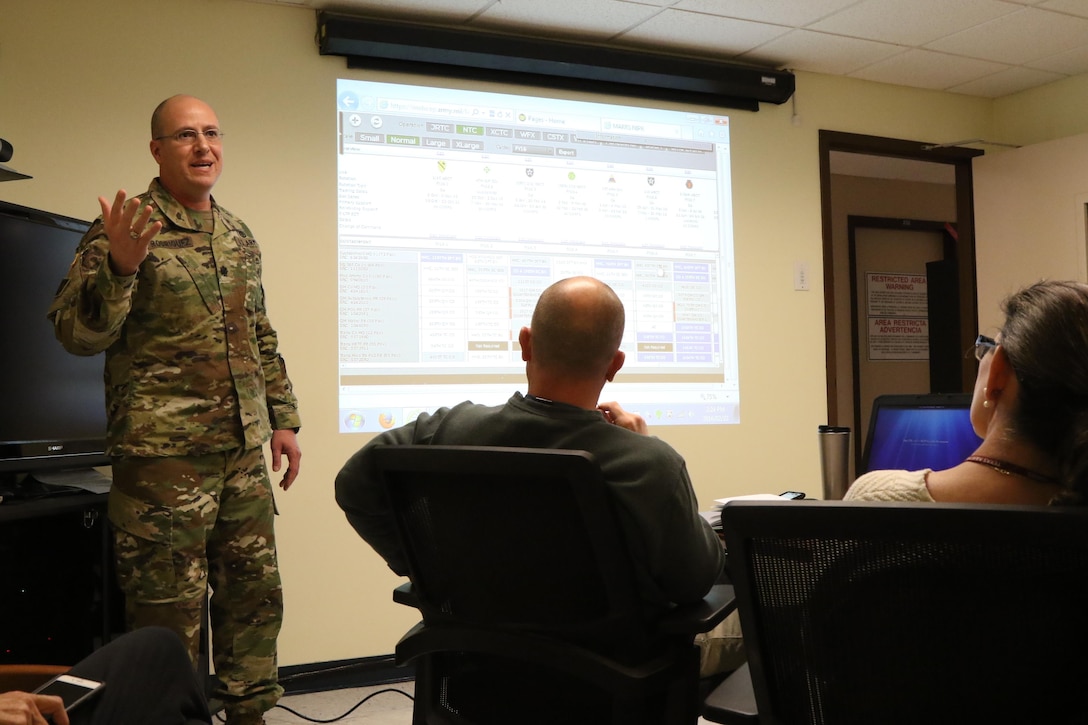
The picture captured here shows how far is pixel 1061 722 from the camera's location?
880mm

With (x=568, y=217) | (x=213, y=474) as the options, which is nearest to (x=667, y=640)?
(x=213, y=474)

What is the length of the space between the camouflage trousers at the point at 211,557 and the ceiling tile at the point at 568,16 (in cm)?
198

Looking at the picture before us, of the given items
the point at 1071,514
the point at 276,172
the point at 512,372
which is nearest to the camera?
the point at 1071,514

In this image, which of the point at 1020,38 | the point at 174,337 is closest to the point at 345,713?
the point at 174,337

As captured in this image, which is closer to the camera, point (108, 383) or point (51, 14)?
point (108, 383)

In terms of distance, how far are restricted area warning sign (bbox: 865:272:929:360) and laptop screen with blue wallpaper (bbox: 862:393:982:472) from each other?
4304 millimetres

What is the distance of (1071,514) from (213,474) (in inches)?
74.4

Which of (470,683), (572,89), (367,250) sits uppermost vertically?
(572,89)

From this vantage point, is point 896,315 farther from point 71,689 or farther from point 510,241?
point 71,689

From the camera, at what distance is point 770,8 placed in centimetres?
343

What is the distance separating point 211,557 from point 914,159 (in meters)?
3.76

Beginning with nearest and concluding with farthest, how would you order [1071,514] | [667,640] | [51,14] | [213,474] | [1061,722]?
[1071,514]
[1061,722]
[667,640]
[213,474]
[51,14]

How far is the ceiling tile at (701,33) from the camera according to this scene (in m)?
3.54

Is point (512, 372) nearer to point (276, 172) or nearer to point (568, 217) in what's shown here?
point (568, 217)
